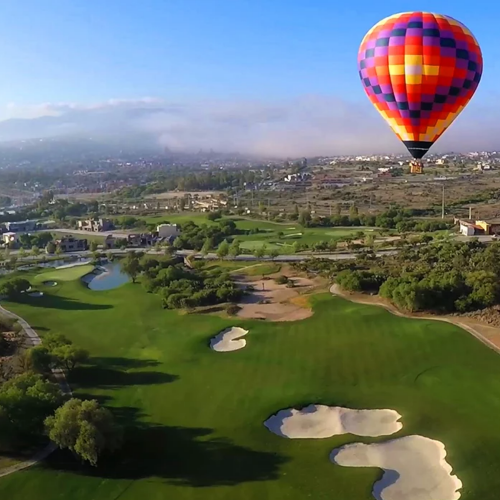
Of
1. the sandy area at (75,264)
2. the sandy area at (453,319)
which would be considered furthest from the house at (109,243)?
the sandy area at (453,319)

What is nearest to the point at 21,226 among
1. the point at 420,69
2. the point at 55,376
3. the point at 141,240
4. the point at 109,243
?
the point at 109,243

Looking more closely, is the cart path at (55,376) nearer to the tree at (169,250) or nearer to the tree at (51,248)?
the tree at (169,250)

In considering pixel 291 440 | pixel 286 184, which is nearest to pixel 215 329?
pixel 291 440

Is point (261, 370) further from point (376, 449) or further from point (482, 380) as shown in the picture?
point (482, 380)

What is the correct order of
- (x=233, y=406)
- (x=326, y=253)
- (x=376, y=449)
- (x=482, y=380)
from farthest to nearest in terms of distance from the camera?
(x=326, y=253), (x=482, y=380), (x=233, y=406), (x=376, y=449)

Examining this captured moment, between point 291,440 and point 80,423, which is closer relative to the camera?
point 80,423

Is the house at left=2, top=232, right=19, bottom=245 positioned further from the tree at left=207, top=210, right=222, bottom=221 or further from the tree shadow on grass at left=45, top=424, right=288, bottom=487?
the tree shadow on grass at left=45, top=424, right=288, bottom=487
